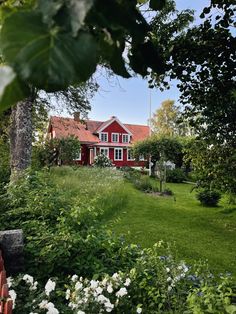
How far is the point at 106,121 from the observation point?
3994 cm

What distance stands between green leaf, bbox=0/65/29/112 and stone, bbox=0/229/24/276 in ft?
12.3

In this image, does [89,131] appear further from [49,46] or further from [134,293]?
[49,46]

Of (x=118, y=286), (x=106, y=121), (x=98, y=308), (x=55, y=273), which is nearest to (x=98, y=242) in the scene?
(x=55, y=273)

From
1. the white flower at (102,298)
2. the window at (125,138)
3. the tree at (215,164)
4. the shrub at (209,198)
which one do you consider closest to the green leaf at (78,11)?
the white flower at (102,298)

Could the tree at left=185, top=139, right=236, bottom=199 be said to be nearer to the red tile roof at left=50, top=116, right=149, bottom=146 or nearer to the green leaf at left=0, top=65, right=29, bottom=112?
the green leaf at left=0, top=65, right=29, bottom=112

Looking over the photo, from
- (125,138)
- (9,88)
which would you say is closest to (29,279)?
(9,88)

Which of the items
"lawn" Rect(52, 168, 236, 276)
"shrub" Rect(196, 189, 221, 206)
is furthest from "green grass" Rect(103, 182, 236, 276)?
"shrub" Rect(196, 189, 221, 206)

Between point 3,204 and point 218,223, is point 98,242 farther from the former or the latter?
point 218,223

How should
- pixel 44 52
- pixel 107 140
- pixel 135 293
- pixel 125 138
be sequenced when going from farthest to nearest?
pixel 125 138, pixel 107 140, pixel 135 293, pixel 44 52

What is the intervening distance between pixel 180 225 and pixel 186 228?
0.37m

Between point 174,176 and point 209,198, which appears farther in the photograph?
point 174,176

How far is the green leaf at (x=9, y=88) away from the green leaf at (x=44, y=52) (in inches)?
1.1

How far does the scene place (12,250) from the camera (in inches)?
152

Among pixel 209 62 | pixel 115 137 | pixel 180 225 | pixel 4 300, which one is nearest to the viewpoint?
pixel 4 300
